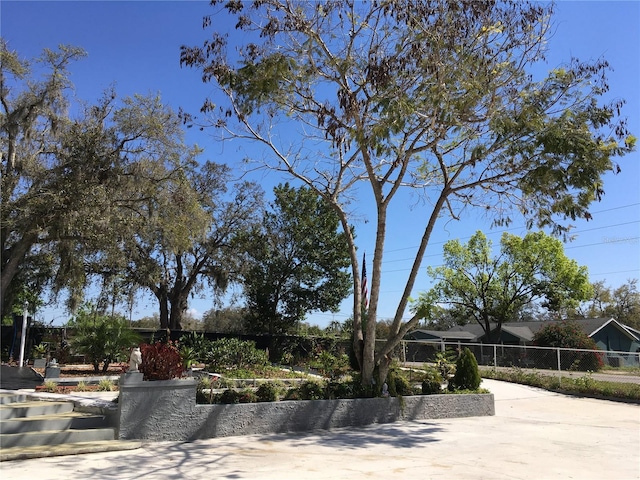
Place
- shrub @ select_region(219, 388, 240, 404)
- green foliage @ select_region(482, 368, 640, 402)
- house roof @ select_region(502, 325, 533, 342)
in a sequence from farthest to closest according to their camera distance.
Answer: house roof @ select_region(502, 325, 533, 342) → green foliage @ select_region(482, 368, 640, 402) → shrub @ select_region(219, 388, 240, 404)

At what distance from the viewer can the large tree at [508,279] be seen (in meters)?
37.8

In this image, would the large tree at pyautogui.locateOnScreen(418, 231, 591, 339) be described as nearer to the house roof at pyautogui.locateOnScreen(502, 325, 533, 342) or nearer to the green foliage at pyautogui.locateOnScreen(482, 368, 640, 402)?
the house roof at pyautogui.locateOnScreen(502, 325, 533, 342)

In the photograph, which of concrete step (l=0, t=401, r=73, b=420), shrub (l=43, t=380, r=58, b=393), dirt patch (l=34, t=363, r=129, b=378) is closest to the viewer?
concrete step (l=0, t=401, r=73, b=420)

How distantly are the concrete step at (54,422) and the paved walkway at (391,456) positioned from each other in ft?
3.34

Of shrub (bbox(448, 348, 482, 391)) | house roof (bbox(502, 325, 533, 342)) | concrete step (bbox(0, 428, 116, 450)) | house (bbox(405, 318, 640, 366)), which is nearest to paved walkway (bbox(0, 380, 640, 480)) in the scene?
concrete step (bbox(0, 428, 116, 450))

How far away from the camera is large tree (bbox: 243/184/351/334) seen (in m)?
29.1

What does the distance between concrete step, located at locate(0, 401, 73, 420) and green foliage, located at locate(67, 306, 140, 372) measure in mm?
6575

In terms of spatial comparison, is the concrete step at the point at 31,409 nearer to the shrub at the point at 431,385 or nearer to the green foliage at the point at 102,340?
the green foliage at the point at 102,340

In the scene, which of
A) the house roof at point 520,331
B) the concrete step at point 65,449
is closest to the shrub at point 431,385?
the concrete step at point 65,449

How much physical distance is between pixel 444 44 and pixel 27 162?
12.5 meters

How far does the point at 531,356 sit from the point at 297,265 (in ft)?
42.9

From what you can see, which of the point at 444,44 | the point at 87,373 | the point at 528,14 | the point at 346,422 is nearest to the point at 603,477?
the point at 346,422

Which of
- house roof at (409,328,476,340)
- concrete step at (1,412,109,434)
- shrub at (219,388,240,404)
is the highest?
house roof at (409,328,476,340)

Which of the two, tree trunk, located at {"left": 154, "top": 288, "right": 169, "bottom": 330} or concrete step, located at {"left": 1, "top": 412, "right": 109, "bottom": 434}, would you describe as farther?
tree trunk, located at {"left": 154, "top": 288, "right": 169, "bottom": 330}
